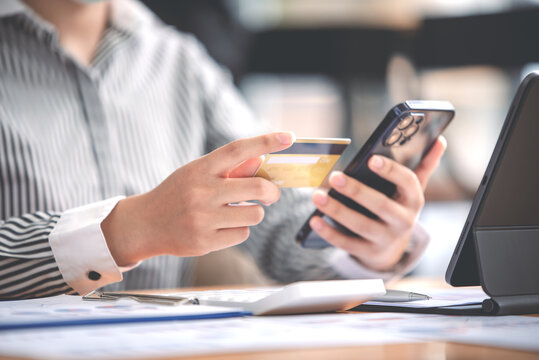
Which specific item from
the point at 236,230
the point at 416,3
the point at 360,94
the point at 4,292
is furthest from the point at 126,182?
the point at 416,3

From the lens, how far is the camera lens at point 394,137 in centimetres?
77

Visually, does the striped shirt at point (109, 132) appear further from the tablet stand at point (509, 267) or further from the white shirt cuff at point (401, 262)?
the tablet stand at point (509, 267)

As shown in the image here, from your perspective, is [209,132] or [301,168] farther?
[209,132]

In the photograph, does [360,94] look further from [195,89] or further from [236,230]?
[236,230]

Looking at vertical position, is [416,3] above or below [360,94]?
above

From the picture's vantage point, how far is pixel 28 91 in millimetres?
1190

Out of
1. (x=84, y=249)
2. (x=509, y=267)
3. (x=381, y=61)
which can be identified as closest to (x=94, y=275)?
(x=84, y=249)

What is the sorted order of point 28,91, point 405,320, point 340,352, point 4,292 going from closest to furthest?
point 340,352 < point 405,320 < point 4,292 < point 28,91

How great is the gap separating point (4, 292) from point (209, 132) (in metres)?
0.76

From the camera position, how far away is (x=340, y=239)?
36.5 inches

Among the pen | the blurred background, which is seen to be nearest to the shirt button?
the pen

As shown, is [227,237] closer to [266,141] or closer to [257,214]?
[257,214]

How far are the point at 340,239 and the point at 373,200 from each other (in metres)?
0.10

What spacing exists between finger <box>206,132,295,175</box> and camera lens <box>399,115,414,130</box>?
0.16 meters
